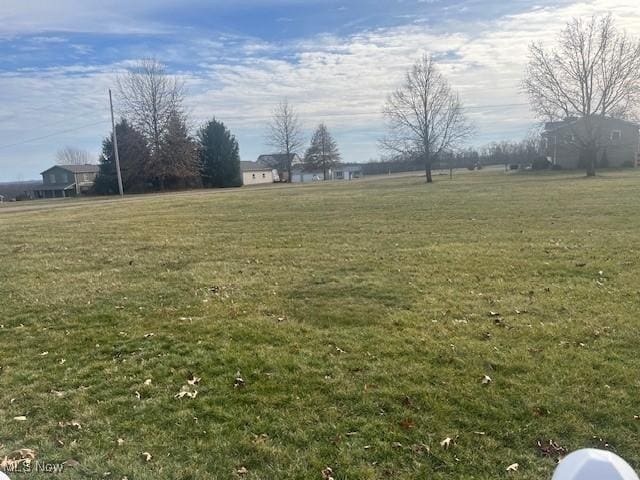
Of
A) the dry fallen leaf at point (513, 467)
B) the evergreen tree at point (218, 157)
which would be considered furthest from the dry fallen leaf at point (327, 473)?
the evergreen tree at point (218, 157)

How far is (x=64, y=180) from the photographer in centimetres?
7875

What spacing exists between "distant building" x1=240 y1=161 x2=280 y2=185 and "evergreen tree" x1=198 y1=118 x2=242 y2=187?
18.9m

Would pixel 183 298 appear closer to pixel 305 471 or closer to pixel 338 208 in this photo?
pixel 305 471

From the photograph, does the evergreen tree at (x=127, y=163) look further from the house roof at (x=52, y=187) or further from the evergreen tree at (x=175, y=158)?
the house roof at (x=52, y=187)

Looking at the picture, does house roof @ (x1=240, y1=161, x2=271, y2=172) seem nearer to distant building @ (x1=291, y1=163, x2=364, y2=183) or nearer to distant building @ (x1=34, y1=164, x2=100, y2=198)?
distant building @ (x1=291, y1=163, x2=364, y2=183)

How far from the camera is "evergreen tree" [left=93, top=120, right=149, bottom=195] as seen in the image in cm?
5497

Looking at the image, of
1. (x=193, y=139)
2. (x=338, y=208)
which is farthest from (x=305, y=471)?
(x=193, y=139)

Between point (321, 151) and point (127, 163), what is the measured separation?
151 ft

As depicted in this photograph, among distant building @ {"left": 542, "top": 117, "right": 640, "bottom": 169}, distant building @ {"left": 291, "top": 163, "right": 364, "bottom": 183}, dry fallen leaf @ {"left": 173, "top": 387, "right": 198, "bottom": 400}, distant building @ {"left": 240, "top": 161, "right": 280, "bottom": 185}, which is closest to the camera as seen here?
dry fallen leaf @ {"left": 173, "top": 387, "right": 198, "bottom": 400}

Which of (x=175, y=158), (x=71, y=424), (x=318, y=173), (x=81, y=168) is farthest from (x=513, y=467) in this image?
(x=318, y=173)

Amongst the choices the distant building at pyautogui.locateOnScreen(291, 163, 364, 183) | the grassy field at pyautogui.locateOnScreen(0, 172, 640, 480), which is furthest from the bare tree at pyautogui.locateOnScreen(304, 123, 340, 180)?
the grassy field at pyautogui.locateOnScreen(0, 172, 640, 480)

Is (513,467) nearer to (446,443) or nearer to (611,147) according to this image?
(446,443)

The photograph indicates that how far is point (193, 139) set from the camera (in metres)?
60.4

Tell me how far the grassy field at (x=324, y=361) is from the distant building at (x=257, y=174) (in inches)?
3022
